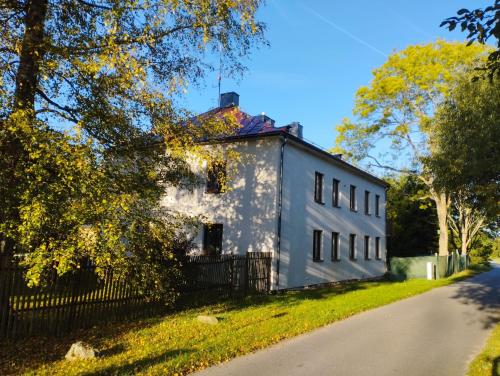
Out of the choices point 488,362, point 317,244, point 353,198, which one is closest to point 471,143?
point 488,362

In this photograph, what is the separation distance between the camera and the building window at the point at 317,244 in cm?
1988

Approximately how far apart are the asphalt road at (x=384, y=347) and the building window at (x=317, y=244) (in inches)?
284

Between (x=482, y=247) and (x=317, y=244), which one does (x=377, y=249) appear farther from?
(x=482, y=247)

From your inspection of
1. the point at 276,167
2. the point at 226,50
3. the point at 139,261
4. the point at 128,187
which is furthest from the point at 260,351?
the point at 276,167

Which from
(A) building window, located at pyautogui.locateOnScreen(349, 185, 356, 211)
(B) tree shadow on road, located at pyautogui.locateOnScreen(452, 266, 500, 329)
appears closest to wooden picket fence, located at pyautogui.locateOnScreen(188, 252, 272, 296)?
(B) tree shadow on road, located at pyautogui.locateOnScreen(452, 266, 500, 329)

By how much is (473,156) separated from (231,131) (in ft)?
21.8

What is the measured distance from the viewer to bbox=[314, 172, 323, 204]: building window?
20.3 m

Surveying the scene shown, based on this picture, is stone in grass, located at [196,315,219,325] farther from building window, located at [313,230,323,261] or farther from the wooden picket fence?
building window, located at [313,230,323,261]

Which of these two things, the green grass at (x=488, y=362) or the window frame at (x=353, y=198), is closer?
the green grass at (x=488, y=362)

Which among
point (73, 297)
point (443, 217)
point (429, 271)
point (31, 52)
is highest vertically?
point (31, 52)

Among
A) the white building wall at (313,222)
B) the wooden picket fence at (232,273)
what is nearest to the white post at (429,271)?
the white building wall at (313,222)

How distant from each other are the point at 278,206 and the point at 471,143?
7.71 m

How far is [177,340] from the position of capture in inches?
320

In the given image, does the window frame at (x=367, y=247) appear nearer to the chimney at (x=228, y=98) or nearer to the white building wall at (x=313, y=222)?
the white building wall at (x=313, y=222)
